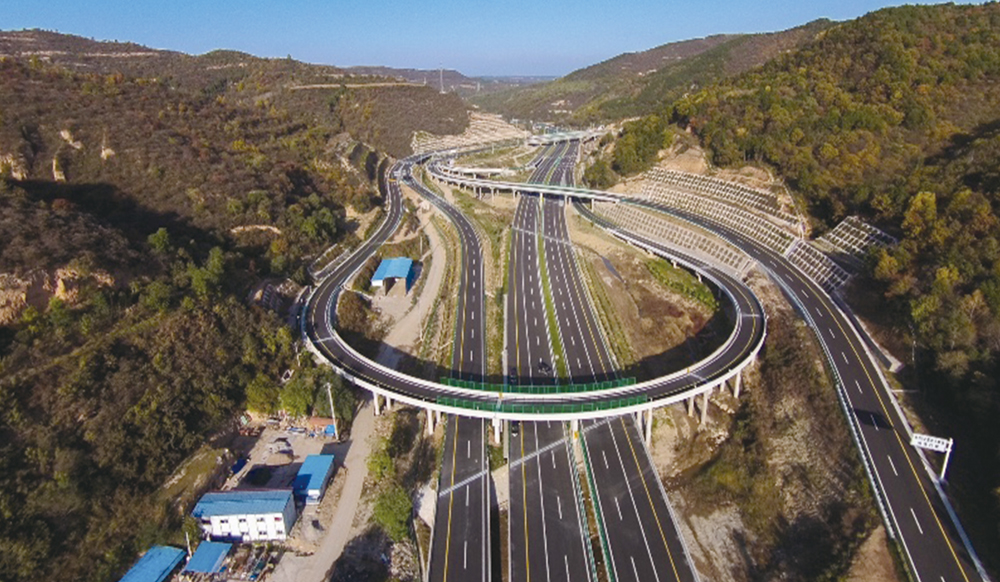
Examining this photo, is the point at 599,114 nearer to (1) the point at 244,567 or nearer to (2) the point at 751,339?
(2) the point at 751,339

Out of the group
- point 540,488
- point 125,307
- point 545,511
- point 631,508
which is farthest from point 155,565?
point 631,508

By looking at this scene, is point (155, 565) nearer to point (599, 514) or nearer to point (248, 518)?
point (248, 518)

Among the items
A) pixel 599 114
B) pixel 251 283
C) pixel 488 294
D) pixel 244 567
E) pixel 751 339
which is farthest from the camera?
pixel 599 114

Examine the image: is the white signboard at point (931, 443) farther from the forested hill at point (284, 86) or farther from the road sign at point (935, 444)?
the forested hill at point (284, 86)

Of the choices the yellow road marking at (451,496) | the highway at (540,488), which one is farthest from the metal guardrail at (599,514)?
the yellow road marking at (451,496)

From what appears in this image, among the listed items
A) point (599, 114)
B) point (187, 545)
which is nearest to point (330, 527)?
point (187, 545)
